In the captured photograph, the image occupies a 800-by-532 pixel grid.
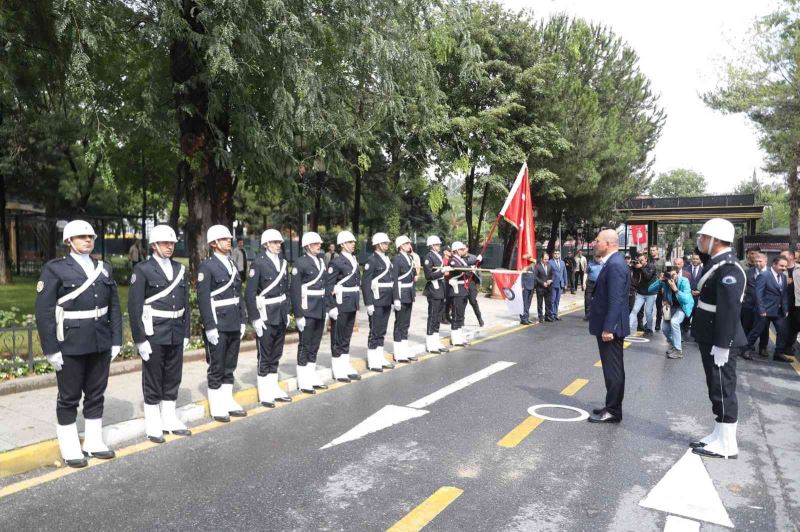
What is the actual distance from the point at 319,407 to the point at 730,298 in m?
4.49

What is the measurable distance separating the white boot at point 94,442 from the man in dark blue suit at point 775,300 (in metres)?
10.4

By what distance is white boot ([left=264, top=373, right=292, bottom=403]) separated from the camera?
24.0ft

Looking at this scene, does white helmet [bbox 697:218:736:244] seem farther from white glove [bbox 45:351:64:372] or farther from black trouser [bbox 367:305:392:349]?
white glove [bbox 45:351:64:372]

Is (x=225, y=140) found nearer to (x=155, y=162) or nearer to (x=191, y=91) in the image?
(x=191, y=91)

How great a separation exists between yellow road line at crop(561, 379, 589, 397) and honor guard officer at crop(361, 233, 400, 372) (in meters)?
2.77

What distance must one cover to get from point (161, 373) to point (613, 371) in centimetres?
472

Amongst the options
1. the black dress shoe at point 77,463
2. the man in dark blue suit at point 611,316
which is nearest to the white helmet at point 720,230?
the man in dark blue suit at point 611,316

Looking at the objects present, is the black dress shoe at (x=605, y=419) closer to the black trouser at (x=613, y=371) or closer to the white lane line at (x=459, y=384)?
the black trouser at (x=613, y=371)

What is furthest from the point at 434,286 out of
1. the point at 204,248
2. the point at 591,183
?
the point at 591,183

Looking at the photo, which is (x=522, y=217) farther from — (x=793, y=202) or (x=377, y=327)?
(x=793, y=202)

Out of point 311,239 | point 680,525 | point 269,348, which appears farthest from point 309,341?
point 680,525

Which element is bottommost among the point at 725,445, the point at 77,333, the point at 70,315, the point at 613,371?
the point at 725,445

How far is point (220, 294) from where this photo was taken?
6.70 meters

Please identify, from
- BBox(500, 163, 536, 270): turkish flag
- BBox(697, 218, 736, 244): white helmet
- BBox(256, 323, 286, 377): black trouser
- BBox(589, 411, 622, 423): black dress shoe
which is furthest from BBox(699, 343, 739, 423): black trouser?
BBox(500, 163, 536, 270): turkish flag
